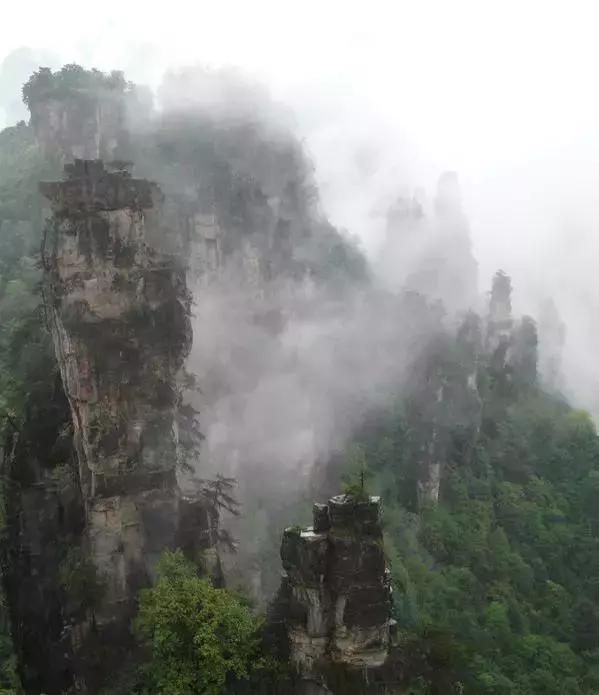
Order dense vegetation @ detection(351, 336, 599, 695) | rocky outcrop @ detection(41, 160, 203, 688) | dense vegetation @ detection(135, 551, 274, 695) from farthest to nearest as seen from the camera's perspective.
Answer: dense vegetation @ detection(351, 336, 599, 695)
rocky outcrop @ detection(41, 160, 203, 688)
dense vegetation @ detection(135, 551, 274, 695)

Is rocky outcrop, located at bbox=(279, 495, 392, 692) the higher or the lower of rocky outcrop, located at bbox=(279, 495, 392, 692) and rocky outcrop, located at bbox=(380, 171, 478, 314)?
the lower

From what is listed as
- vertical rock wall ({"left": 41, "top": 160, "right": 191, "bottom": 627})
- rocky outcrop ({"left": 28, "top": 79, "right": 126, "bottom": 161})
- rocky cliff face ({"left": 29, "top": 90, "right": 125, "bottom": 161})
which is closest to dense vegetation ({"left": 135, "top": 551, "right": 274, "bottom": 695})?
vertical rock wall ({"left": 41, "top": 160, "right": 191, "bottom": 627})

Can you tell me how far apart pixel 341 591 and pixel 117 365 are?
33.6 feet

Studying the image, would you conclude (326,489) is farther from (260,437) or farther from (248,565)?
(248,565)

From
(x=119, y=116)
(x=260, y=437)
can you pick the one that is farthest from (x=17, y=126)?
(x=260, y=437)

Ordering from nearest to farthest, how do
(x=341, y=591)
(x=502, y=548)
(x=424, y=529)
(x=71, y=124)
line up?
(x=341, y=591)
(x=502, y=548)
(x=424, y=529)
(x=71, y=124)

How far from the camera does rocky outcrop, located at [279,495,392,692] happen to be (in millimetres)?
19656

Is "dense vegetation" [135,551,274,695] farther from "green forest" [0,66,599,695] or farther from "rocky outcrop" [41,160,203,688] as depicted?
"rocky outcrop" [41,160,203,688]

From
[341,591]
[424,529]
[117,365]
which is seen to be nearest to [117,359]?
[117,365]

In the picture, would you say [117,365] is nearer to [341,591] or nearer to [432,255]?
[341,591]

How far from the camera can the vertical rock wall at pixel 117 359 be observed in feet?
79.5

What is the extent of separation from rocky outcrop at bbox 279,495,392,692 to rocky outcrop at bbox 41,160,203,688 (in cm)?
680

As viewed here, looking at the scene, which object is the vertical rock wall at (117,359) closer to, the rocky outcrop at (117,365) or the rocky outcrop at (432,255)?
the rocky outcrop at (117,365)

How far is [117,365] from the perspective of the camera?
24.5 meters
